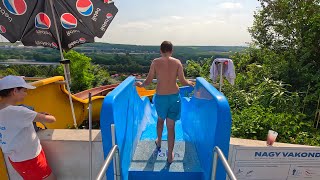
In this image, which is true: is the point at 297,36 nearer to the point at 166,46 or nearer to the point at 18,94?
the point at 166,46

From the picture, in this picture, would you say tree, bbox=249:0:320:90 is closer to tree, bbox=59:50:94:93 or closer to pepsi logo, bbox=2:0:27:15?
pepsi logo, bbox=2:0:27:15

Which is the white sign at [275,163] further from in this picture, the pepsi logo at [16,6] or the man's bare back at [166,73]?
the pepsi logo at [16,6]

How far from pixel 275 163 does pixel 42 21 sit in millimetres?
4184

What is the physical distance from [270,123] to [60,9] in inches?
154

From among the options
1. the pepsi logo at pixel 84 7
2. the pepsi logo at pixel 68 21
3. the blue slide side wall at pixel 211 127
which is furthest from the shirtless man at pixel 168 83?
the pepsi logo at pixel 68 21

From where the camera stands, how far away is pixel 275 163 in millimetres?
3324

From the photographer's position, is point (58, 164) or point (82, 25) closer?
point (58, 164)

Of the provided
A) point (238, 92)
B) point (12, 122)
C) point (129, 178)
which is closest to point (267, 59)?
point (238, 92)

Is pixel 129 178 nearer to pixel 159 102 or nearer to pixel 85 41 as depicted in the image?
pixel 159 102

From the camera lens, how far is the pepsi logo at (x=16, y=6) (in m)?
3.99

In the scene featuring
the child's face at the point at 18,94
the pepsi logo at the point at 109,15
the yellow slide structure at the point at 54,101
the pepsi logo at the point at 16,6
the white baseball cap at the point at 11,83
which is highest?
the pepsi logo at the point at 16,6

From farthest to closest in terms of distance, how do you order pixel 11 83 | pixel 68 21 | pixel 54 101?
pixel 54 101, pixel 68 21, pixel 11 83

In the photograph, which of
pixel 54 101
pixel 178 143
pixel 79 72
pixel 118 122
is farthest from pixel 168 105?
pixel 79 72

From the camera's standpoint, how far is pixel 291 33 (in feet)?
25.7
